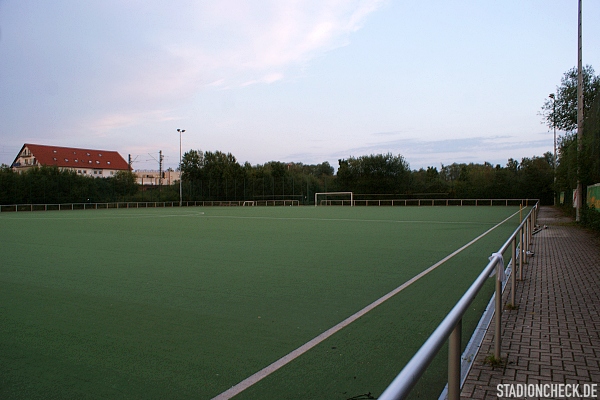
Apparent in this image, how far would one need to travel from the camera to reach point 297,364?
159 inches

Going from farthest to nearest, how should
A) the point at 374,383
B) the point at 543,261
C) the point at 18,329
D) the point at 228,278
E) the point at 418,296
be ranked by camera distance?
the point at 543,261 < the point at 228,278 < the point at 418,296 < the point at 18,329 < the point at 374,383

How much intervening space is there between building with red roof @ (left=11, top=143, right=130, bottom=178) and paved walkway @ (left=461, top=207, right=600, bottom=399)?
7972 cm

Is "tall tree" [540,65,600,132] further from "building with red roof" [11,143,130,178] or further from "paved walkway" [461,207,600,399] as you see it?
"building with red roof" [11,143,130,178]

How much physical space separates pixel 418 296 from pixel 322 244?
6853 mm

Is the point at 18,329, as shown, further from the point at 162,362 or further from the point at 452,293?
the point at 452,293

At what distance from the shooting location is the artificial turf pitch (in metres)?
3.70

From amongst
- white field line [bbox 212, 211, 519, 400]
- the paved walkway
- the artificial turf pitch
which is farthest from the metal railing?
A: white field line [bbox 212, 211, 519, 400]

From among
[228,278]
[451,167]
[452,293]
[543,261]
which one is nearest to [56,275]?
[228,278]

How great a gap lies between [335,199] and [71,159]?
58.6 m

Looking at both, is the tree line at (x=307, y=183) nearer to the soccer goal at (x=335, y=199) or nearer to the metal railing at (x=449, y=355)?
the soccer goal at (x=335, y=199)

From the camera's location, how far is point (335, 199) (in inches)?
2367

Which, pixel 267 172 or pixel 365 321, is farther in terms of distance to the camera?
pixel 267 172

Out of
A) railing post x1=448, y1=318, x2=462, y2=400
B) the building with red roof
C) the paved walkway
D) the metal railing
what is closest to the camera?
the metal railing

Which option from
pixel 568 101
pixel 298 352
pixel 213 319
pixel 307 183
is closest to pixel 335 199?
pixel 307 183
